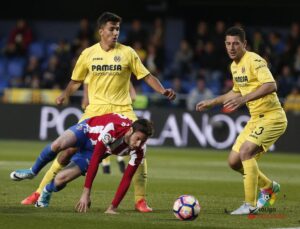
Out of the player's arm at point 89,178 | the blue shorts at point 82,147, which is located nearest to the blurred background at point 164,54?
the blue shorts at point 82,147

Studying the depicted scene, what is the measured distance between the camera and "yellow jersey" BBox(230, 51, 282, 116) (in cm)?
1053

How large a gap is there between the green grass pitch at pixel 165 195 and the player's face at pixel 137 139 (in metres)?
0.76

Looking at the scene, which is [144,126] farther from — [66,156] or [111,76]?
[66,156]

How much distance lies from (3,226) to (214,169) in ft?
29.6

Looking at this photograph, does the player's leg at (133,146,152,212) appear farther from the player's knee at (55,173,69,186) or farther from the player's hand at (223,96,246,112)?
the player's hand at (223,96,246,112)

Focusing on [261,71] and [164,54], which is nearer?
[261,71]

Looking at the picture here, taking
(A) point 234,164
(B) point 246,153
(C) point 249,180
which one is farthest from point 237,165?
(C) point 249,180

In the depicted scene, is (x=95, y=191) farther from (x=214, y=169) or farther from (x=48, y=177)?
(x=214, y=169)

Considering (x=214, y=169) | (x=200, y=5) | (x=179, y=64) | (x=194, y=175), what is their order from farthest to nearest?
(x=200, y=5) < (x=179, y=64) < (x=214, y=169) < (x=194, y=175)

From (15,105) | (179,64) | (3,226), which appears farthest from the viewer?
(179,64)

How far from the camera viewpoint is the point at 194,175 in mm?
15938

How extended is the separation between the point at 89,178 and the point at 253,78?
7.32ft

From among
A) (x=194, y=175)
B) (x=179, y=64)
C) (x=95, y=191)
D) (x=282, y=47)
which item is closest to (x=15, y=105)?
(x=179, y=64)

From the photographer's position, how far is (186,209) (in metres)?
9.61
